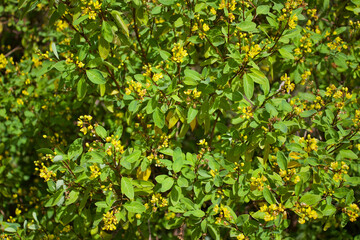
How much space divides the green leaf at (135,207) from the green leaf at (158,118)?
1.89ft

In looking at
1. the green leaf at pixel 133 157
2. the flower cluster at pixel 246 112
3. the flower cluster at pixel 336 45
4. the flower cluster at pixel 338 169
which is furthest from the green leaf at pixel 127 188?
the flower cluster at pixel 336 45

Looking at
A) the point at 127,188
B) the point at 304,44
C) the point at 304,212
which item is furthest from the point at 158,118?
the point at 304,44

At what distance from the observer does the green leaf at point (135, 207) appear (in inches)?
89.5

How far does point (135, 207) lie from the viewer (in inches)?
90.4

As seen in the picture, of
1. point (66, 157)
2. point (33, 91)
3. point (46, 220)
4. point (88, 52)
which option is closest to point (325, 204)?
point (66, 157)

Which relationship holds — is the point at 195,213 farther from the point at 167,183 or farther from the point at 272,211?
the point at 272,211

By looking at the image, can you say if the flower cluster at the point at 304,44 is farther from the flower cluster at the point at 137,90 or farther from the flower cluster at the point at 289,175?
the flower cluster at the point at 137,90

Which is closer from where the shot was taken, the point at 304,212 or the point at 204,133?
the point at 304,212

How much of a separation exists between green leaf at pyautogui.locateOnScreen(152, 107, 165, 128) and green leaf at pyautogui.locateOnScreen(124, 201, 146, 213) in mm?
575

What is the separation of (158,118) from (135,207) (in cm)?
65

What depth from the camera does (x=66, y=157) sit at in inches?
92.4

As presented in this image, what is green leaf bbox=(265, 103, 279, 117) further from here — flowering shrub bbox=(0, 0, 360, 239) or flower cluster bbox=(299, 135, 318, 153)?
flower cluster bbox=(299, 135, 318, 153)

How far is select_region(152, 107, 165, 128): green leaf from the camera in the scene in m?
2.33

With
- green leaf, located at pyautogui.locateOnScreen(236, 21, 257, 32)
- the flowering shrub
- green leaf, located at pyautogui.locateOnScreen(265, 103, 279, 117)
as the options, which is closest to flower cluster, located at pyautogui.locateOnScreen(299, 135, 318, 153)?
the flowering shrub
